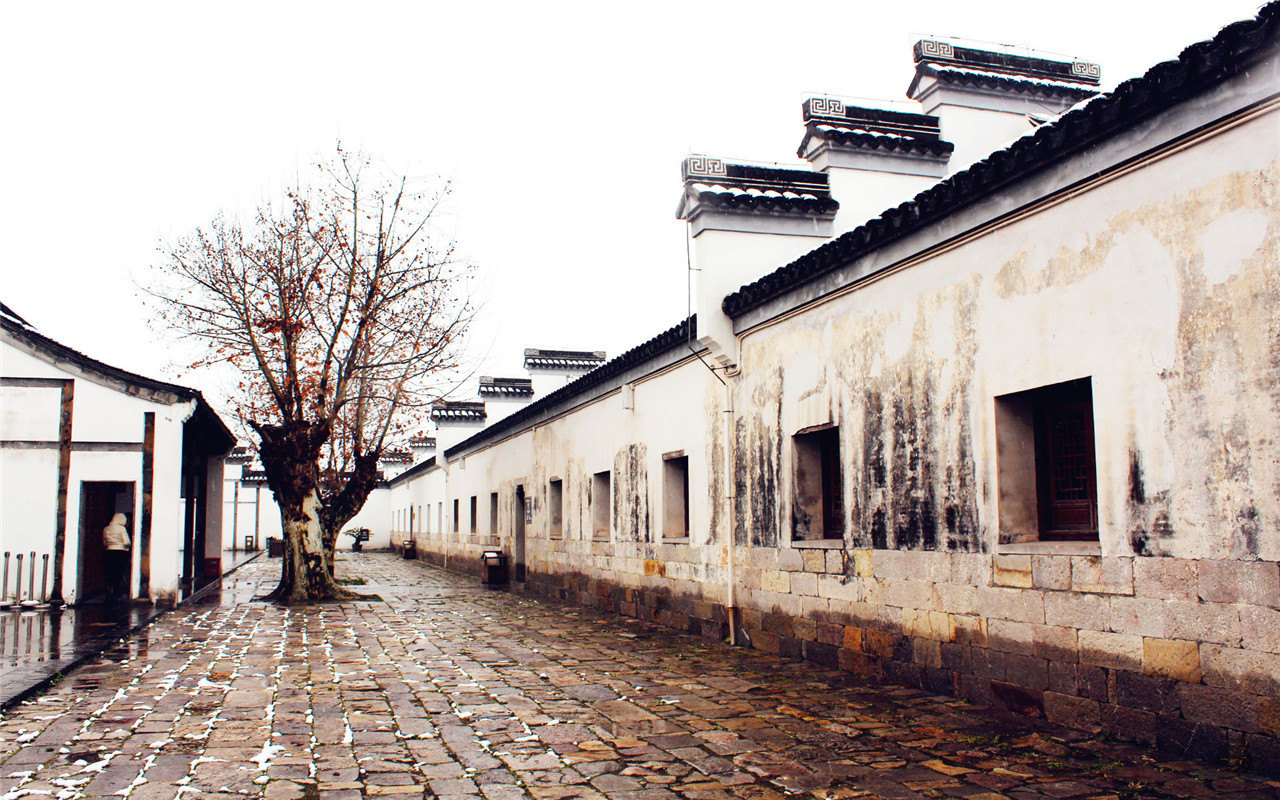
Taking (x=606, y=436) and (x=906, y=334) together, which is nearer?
(x=906, y=334)

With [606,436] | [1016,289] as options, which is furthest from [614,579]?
[1016,289]

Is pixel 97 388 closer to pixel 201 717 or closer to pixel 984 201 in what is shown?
pixel 201 717

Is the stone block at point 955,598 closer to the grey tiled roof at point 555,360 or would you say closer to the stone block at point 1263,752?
the stone block at point 1263,752

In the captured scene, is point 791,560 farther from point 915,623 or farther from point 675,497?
point 675,497

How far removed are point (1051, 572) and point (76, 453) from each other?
14.1 meters

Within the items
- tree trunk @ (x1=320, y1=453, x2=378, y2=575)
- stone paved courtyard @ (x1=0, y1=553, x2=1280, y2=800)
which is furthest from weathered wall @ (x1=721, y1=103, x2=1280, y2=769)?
tree trunk @ (x1=320, y1=453, x2=378, y2=575)

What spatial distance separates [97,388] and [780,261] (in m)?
10.7

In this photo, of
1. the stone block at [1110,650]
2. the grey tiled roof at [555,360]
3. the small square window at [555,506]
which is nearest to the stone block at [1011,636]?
the stone block at [1110,650]

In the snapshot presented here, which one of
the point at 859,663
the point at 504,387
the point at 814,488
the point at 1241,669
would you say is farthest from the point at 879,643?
the point at 504,387

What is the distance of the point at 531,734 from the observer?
6.34m

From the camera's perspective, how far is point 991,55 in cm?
1076

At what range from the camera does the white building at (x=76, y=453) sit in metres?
Answer: 14.6

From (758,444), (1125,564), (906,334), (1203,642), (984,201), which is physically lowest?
(1203,642)

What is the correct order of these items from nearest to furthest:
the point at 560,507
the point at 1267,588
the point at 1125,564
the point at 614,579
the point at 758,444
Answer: the point at 1267,588 < the point at 1125,564 < the point at 758,444 < the point at 614,579 < the point at 560,507
